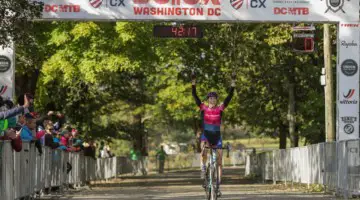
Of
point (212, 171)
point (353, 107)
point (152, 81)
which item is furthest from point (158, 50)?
point (152, 81)

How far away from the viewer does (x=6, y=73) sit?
76.7 feet

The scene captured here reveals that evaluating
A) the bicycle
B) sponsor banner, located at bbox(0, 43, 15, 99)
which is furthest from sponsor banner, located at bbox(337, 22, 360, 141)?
sponsor banner, located at bbox(0, 43, 15, 99)

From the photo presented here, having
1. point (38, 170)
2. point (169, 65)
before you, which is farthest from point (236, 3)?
point (169, 65)

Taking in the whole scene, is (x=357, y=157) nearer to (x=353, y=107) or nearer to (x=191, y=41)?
(x=353, y=107)

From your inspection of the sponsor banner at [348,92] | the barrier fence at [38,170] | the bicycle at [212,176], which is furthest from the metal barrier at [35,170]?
the sponsor banner at [348,92]

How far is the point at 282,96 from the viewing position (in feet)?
147

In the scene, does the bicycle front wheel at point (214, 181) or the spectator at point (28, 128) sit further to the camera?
the spectator at point (28, 128)

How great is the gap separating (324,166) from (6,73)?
25.7 ft

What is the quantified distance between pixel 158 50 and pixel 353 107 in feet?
34.2

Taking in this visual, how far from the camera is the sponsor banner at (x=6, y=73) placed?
23.2 metres

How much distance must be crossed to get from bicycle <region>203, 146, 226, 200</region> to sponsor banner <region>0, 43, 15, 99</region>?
23.3 ft

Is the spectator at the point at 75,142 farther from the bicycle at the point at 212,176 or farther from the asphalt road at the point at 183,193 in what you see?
the bicycle at the point at 212,176

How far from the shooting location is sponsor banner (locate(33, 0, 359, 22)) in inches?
947

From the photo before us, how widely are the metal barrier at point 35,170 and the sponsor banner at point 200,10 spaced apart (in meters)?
3.51
